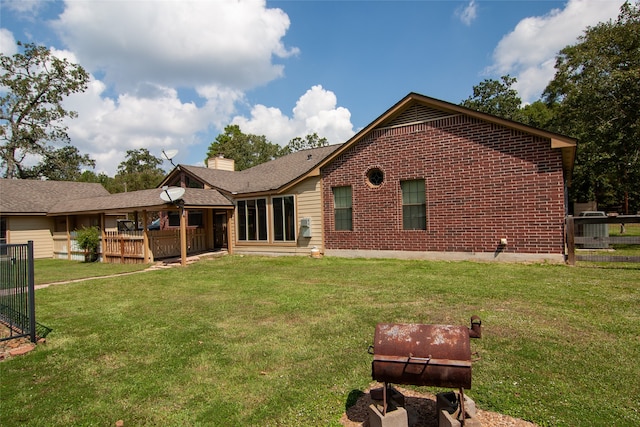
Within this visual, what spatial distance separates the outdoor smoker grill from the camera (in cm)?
255

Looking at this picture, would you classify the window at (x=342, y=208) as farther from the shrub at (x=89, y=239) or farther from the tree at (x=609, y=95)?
the tree at (x=609, y=95)

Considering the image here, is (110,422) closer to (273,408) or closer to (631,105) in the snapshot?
(273,408)

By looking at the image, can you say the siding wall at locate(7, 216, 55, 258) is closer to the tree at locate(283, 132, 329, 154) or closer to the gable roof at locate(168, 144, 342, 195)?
the gable roof at locate(168, 144, 342, 195)

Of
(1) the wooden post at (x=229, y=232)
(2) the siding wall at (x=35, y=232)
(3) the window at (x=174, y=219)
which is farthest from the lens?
(3) the window at (x=174, y=219)

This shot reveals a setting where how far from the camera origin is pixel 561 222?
995cm

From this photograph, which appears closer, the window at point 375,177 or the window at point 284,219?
the window at point 375,177

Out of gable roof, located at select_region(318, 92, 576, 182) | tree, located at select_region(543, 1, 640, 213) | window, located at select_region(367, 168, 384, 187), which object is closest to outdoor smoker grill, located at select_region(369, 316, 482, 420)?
gable roof, located at select_region(318, 92, 576, 182)

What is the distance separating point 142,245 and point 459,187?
1313cm

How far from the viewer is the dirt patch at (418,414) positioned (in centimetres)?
291

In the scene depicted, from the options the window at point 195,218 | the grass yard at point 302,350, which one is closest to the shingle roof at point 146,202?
the window at point 195,218

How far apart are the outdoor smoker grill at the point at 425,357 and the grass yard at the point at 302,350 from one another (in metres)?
0.83

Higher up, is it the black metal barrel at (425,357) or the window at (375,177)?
the window at (375,177)

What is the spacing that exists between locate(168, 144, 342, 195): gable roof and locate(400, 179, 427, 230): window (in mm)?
4779

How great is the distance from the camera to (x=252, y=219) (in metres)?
16.5
